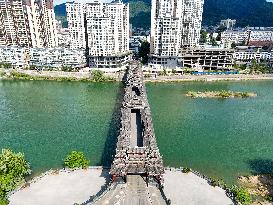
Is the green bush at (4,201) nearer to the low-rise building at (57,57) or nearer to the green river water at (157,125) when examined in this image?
the green river water at (157,125)

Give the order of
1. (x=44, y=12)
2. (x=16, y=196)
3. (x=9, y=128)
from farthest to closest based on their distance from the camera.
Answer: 1. (x=44, y=12)
2. (x=9, y=128)
3. (x=16, y=196)

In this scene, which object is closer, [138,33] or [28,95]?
[28,95]

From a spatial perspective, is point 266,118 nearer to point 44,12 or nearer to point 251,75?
point 251,75

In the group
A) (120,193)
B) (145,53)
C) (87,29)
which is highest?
(87,29)

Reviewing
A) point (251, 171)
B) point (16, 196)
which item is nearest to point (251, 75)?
point (251, 171)

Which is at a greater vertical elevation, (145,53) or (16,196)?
(145,53)

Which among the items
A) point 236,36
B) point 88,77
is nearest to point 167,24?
point 88,77

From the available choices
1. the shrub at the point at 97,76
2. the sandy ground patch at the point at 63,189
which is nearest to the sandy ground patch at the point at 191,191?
the sandy ground patch at the point at 63,189
